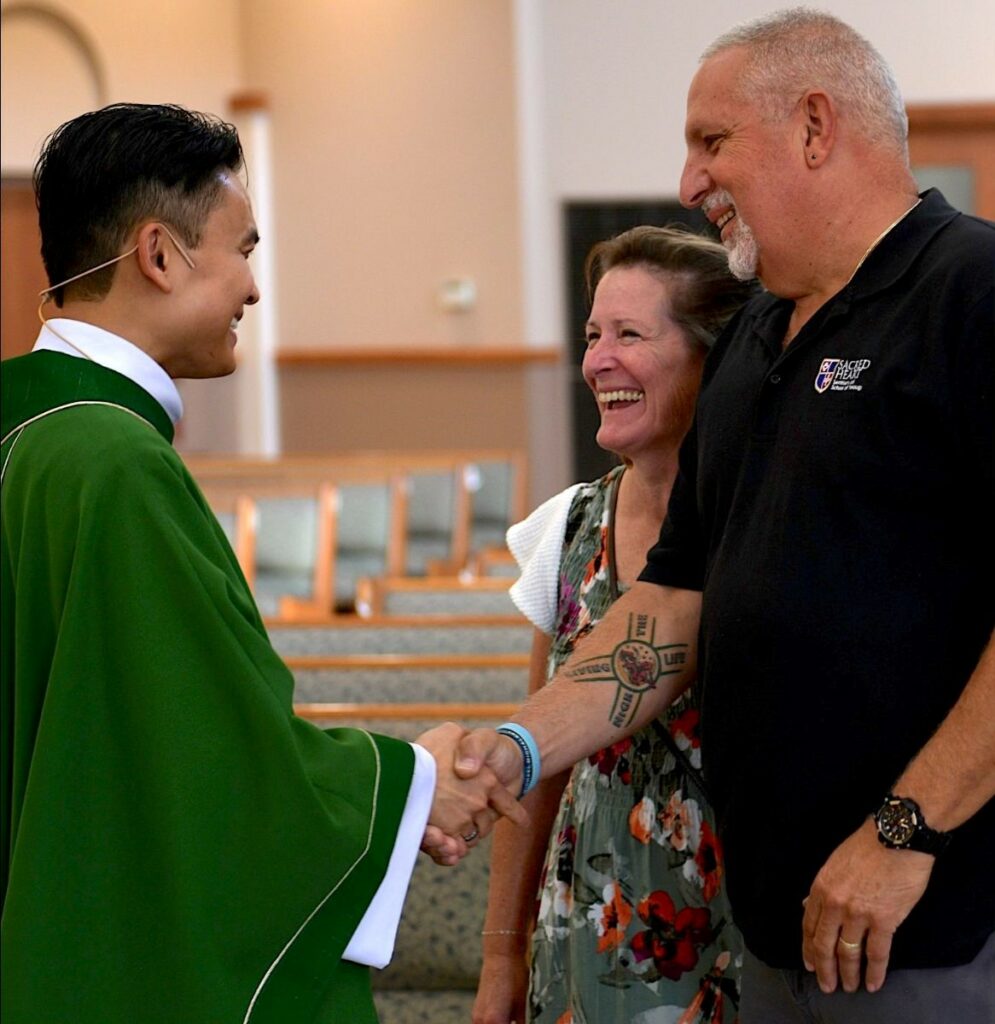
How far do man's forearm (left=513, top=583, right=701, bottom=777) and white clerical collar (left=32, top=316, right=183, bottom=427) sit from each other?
598mm

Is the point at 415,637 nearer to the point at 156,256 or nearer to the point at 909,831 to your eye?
the point at 156,256

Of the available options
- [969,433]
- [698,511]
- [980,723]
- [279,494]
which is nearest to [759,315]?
[698,511]

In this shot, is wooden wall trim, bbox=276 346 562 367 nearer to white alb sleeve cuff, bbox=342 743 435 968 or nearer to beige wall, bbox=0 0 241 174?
beige wall, bbox=0 0 241 174

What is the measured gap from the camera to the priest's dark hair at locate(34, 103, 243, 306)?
1732mm

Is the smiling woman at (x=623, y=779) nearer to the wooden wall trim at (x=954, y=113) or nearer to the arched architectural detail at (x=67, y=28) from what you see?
the arched architectural detail at (x=67, y=28)

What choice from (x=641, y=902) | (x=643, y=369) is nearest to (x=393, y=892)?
(x=641, y=902)

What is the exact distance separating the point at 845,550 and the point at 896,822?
0.27 metres

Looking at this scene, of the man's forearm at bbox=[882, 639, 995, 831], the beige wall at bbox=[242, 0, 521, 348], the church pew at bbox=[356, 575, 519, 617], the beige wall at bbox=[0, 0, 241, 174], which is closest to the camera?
the man's forearm at bbox=[882, 639, 995, 831]

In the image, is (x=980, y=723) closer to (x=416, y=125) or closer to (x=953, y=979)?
(x=953, y=979)

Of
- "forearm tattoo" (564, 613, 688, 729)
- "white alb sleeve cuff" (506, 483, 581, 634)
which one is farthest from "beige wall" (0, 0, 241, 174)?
"forearm tattoo" (564, 613, 688, 729)

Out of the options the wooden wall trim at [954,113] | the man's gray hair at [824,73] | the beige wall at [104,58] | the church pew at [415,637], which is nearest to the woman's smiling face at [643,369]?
the man's gray hair at [824,73]

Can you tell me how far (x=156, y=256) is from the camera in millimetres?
1745

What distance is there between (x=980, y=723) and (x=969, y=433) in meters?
0.27

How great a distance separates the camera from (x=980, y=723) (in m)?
1.49
